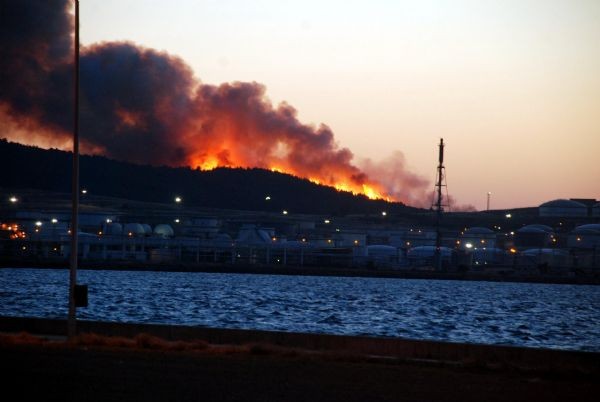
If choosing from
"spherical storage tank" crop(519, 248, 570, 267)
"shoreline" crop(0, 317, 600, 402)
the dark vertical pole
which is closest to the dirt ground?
"shoreline" crop(0, 317, 600, 402)

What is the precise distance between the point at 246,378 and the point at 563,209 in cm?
16463

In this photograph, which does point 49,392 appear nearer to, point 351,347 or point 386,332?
point 351,347

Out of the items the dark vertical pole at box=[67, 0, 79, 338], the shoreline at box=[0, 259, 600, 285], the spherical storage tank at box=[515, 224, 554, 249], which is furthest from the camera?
the spherical storage tank at box=[515, 224, 554, 249]

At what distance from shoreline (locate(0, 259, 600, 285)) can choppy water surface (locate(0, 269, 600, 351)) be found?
26.8 meters

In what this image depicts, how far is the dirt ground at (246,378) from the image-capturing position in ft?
50.1

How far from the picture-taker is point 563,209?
17450 cm

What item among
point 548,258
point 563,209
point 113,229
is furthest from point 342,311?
point 563,209

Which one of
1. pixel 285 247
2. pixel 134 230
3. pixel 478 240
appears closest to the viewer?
pixel 285 247

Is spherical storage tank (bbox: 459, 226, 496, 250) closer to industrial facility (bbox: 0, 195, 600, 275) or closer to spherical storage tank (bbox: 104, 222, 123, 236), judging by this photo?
industrial facility (bbox: 0, 195, 600, 275)

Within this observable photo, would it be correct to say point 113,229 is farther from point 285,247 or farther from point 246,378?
point 246,378

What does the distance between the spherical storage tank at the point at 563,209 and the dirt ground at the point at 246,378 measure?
15653cm

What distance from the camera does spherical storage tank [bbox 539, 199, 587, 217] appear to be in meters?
171

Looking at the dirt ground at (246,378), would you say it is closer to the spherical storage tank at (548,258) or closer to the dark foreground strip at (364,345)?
the dark foreground strip at (364,345)

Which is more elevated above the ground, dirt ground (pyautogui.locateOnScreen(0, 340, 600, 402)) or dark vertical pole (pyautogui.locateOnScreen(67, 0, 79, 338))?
dark vertical pole (pyautogui.locateOnScreen(67, 0, 79, 338))
